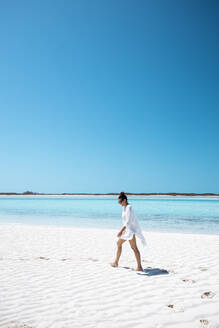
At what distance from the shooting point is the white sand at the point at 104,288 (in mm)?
3361

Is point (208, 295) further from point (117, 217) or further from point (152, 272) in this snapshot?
point (117, 217)

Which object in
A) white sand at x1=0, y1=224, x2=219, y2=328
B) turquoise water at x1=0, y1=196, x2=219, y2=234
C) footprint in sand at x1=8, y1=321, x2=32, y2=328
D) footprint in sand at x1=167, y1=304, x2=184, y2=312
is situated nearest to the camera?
footprint in sand at x1=8, y1=321, x2=32, y2=328

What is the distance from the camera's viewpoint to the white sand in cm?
336

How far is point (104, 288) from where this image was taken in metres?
4.48

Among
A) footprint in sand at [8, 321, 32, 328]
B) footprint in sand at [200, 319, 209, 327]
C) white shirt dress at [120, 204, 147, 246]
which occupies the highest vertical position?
white shirt dress at [120, 204, 147, 246]

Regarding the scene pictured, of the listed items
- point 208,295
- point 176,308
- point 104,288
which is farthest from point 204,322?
point 104,288

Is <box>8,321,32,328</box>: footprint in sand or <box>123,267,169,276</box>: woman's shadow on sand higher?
<box>8,321,32,328</box>: footprint in sand

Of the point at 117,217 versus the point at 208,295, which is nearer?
the point at 208,295

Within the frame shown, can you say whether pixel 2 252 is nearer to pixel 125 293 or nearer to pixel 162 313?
pixel 125 293

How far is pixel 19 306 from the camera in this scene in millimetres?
3746

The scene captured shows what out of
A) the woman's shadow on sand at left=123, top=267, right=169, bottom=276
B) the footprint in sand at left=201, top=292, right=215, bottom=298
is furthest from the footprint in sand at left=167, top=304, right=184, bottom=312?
the woman's shadow on sand at left=123, top=267, right=169, bottom=276

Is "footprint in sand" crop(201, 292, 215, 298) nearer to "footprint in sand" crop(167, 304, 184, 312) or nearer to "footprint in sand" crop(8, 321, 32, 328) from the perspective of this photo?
"footprint in sand" crop(167, 304, 184, 312)

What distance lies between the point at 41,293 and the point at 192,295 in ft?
8.89

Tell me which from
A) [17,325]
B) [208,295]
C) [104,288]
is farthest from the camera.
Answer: [104,288]
